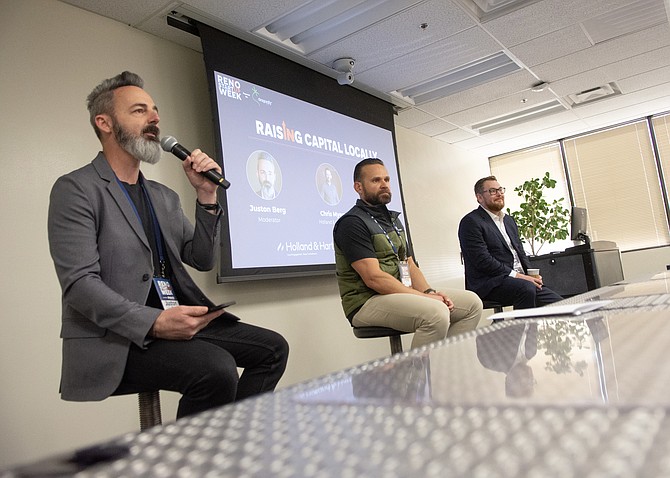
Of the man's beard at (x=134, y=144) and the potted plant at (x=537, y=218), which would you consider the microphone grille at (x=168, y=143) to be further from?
the potted plant at (x=537, y=218)

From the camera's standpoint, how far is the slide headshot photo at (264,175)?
10.6ft

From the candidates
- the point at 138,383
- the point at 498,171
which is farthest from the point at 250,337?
the point at 498,171

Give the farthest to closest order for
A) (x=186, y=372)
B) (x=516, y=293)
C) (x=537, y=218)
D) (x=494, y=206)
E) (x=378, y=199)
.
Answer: (x=537, y=218) < (x=494, y=206) < (x=516, y=293) < (x=378, y=199) < (x=186, y=372)

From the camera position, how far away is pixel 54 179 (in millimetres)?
2527

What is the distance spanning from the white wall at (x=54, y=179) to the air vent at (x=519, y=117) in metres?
3.11

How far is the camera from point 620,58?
14.5 feet

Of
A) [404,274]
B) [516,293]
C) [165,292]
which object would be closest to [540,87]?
[516,293]

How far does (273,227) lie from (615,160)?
4.99 m

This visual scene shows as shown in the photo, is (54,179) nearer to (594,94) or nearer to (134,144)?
(134,144)

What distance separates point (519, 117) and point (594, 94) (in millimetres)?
722

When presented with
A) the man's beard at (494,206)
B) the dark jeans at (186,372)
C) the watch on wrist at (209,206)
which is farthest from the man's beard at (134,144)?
the man's beard at (494,206)

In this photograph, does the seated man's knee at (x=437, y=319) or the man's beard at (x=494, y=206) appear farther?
the man's beard at (x=494, y=206)

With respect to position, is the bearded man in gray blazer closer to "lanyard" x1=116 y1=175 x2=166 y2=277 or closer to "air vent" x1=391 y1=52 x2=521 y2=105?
"lanyard" x1=116 y1=175 x2=166 y2=277

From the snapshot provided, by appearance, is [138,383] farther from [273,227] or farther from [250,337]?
[273,227]
